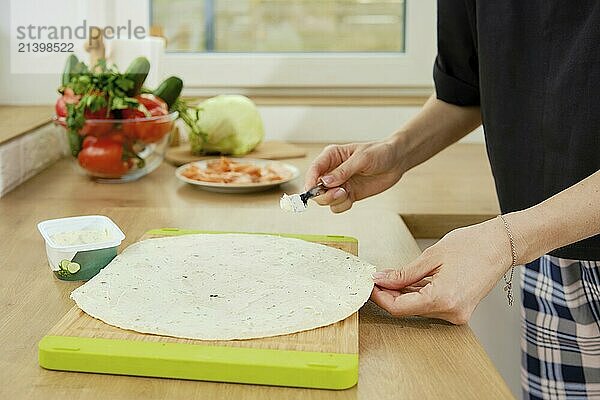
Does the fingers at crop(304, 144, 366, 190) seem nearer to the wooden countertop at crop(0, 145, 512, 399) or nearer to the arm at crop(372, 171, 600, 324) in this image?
the wooden countertop at crop(0, 145, 512, 399)

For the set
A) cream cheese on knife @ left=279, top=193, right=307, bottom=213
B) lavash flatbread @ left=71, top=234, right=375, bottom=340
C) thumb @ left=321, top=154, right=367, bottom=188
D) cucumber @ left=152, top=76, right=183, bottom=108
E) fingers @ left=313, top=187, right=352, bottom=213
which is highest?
cucumber @ left=152, top=76, right=183, bottom=108

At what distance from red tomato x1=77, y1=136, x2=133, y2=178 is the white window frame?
0.63m

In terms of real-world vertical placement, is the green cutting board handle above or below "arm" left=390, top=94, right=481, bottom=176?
below

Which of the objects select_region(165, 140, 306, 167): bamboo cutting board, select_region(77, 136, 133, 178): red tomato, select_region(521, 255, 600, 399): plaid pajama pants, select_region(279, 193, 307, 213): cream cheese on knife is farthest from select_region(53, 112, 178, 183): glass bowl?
select_region(521, 255, 600, 399): plaid pajama pants

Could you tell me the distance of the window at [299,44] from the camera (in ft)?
7.25

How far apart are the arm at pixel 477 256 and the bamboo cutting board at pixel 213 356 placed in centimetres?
10

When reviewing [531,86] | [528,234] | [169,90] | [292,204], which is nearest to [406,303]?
[528,234]

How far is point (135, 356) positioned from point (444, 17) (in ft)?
2.92

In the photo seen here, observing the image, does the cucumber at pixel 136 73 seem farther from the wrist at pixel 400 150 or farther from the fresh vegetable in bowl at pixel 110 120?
the wrist at pixel 400 150

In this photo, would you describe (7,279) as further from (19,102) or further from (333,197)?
(19,102)

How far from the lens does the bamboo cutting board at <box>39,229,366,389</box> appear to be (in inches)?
31.3

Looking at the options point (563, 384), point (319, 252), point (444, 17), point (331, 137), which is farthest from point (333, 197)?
point (331, 137)

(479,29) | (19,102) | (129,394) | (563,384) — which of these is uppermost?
(479,29)

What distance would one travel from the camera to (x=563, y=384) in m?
1.40
